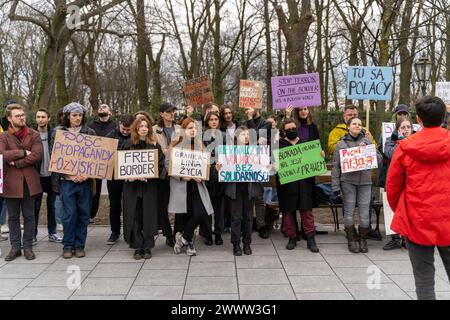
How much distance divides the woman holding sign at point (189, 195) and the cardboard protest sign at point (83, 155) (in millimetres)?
828

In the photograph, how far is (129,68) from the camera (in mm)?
36562

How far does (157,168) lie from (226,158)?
920 millimetres

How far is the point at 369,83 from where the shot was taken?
25.2 feet

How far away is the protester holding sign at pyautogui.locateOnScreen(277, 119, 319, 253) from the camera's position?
6.62 meters

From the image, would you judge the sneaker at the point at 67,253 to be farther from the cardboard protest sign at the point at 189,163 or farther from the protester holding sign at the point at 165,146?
the cardboard protest sign at the point at 189,163

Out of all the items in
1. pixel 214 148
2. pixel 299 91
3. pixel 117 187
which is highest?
pixel 299 91

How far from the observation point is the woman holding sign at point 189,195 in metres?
6.43

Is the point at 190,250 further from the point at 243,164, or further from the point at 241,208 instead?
the point at 243,164

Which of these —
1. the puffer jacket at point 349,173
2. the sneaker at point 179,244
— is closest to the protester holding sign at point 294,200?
the puffer jacket at point 349,173

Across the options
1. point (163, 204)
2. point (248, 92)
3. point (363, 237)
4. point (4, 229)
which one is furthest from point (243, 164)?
point (248, 92)

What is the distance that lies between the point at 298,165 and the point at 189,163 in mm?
1493

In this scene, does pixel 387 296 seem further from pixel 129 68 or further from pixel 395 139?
pixel 129 68

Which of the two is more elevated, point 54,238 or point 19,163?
point 19,163

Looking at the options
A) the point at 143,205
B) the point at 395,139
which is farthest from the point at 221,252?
the point at 395,139
